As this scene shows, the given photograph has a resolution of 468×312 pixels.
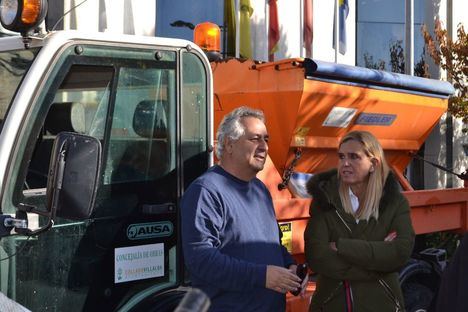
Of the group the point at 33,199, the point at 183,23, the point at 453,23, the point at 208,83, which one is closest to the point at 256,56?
the point at 183,23

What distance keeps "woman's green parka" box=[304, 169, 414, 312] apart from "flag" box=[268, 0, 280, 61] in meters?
3.81

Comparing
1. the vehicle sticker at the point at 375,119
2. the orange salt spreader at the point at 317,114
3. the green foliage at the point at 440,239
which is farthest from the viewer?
the green foliage at the point at 440,239

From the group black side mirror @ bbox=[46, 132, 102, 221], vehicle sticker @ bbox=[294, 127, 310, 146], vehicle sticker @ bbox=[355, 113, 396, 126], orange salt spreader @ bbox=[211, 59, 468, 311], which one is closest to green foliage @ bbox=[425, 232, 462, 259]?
orange salt spreader @ bbox=[211, 59, 468, 311]

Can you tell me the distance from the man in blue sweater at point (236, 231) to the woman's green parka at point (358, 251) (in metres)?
0.28

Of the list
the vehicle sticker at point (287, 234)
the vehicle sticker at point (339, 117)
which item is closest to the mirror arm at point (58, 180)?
the vehicle sticker at point (287, 234)

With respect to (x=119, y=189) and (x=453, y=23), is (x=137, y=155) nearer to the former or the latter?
(x=119, y=189)

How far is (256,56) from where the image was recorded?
7.83m

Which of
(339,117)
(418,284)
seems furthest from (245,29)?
(418,284)

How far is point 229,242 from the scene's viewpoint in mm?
2623

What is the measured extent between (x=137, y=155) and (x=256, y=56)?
5180 millimetres

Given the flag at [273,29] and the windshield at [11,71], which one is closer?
the windshield at [11,71]

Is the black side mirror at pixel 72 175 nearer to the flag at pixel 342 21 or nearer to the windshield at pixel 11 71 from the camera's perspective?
the windshield at pixel 11 71

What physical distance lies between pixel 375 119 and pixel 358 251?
5.27ft

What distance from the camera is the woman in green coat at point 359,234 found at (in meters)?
3.04
